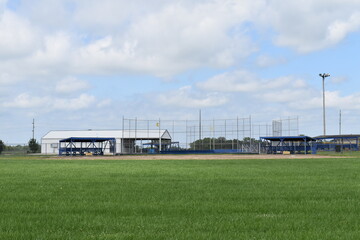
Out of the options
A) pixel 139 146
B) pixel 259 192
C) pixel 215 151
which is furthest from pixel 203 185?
pixel 139 146

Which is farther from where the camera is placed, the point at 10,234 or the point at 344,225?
the point at 344,225

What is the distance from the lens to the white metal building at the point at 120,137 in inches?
2741

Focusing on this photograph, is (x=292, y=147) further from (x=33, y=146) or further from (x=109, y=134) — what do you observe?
(x=33, y=146)

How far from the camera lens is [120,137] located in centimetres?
7306

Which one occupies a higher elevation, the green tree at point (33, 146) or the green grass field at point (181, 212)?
the green tree at point (33, 146)

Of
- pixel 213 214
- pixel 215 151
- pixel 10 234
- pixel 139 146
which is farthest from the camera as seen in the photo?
pixel 139 146

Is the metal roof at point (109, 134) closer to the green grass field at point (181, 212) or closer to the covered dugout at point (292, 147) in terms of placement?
the covered dugout at point (292, 147)

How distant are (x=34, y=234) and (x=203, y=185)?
6.87 metres

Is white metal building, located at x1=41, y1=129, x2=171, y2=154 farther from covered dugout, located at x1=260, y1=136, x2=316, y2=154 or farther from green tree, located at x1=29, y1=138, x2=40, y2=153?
covered dugout, located at x1=260, y1=136, x2=316, y2=154

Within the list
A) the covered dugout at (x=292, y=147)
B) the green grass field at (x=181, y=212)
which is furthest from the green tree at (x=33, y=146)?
the green grass field at (x=181, y=212)

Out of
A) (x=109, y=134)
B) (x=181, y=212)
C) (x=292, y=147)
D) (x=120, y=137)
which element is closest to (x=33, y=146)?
(x=109, y=134)

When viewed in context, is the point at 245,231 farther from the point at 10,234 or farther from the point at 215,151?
the point at 215,151

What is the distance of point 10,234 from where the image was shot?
5.89m

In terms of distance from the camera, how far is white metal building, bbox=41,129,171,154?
69.6 m
